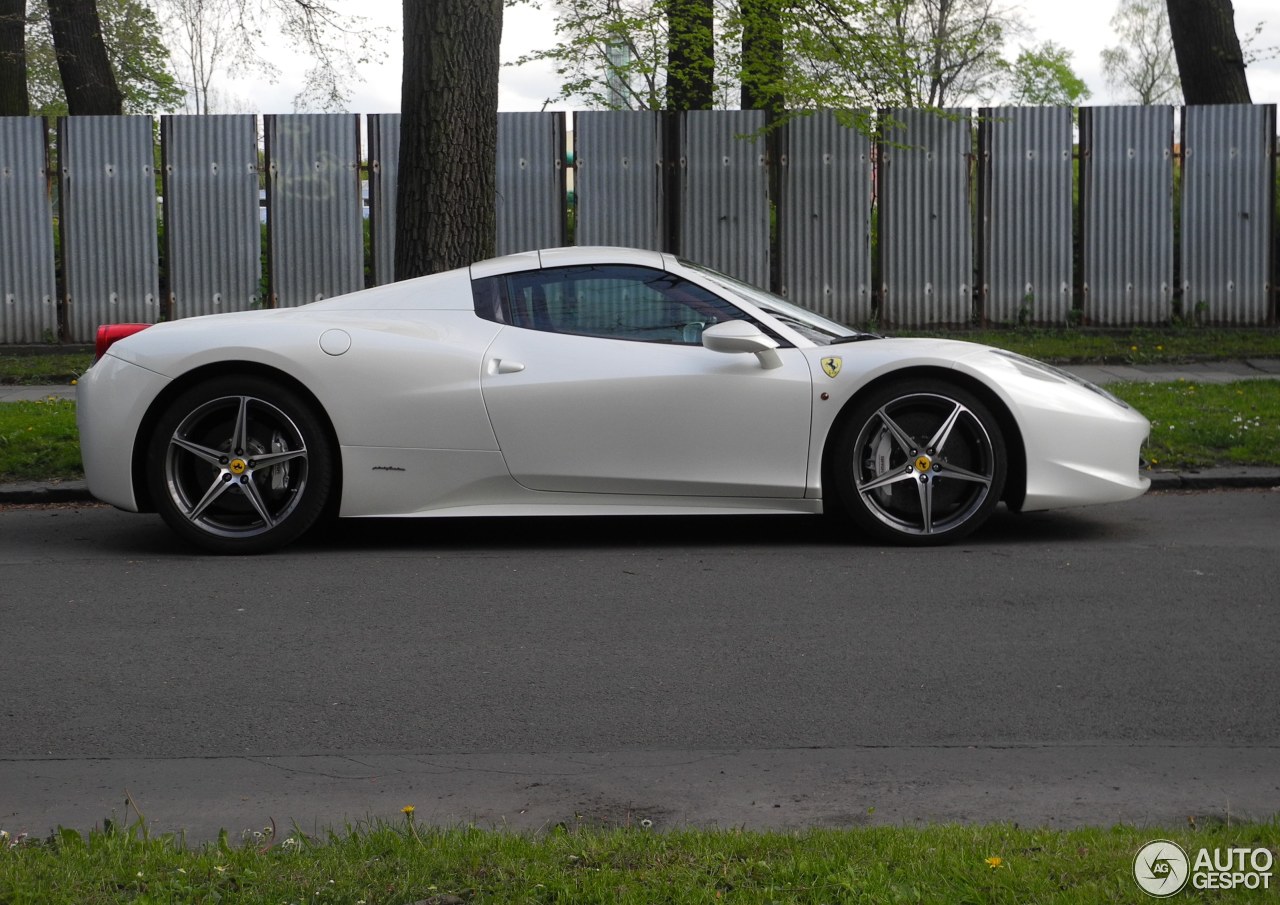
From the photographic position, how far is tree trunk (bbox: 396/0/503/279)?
9.40m

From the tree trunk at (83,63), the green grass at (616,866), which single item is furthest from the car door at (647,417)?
the tree trunk at (83,63)

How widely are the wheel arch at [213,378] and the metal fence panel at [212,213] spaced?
9225mm

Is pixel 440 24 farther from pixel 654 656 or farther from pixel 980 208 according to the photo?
pixel 980 208

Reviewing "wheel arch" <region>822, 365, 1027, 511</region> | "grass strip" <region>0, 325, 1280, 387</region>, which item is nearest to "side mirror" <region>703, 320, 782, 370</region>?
"wheel arch" <region>822, 365, 1027, 511</region>

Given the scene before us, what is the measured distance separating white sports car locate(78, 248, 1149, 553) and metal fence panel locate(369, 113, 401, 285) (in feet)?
29.6

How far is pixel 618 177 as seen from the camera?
622 inches

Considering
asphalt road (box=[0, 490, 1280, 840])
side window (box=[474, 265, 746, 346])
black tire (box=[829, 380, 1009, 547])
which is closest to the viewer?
asphalt road (box=[0, 490, 1280, 840])

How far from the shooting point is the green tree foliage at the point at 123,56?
30.7 metres

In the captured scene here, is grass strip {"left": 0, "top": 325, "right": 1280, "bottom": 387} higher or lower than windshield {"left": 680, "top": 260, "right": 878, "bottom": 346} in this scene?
lower

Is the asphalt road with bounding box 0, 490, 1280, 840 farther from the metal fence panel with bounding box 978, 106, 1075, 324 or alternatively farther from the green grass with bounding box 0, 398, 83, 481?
the metal fence panel with bounding box 978, 106, 1075, 324

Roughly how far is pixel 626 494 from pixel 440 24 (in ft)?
13.5

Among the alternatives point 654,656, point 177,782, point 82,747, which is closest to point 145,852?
point 177,782

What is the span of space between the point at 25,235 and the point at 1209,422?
1191 centimetres

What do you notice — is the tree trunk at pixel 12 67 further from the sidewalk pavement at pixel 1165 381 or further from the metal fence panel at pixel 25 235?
the sidewalk pavement at pixel 1165 381
